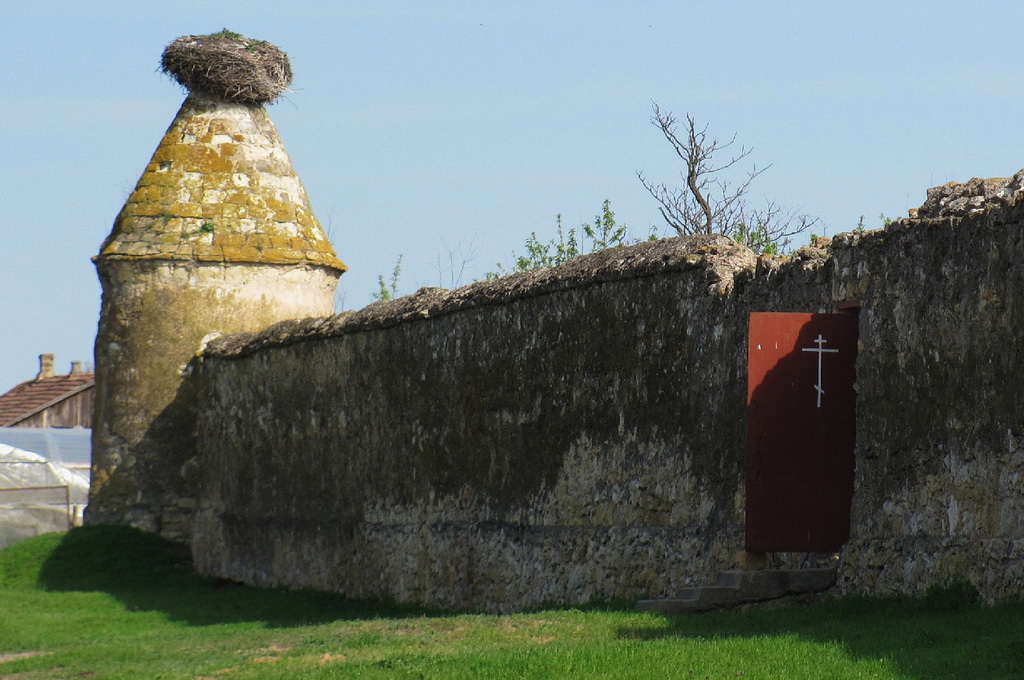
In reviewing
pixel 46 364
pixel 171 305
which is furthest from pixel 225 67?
pixel 46 364

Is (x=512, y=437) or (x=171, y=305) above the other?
(x=171, y=305)

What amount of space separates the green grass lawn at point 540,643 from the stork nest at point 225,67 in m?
7.64

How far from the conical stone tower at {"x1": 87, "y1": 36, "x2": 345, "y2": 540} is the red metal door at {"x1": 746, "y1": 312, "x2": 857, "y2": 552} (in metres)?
10.7

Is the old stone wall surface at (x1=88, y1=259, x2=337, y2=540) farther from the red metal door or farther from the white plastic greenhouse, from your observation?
the red metal door

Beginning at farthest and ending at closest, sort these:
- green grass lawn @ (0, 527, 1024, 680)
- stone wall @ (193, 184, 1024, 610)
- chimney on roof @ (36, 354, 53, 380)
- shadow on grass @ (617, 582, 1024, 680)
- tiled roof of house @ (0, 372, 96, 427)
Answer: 1. chimney on roof @ (36, 354, 53, 380)
2. tiled roof of house @ (0, 372, 96, 427)
3. stone wall @ (193, 184, 1024, 610)
4. green grass lawn @ (0, 527, 1024, 680)
5. shadow on grass @ (617, 582, 1024, 680)

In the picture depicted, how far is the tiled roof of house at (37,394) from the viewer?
4378cm


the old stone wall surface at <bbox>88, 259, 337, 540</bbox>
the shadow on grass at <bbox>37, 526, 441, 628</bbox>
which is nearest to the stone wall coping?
the old stone wall surface at <bbox>88, 259, 337, 540</bbox>

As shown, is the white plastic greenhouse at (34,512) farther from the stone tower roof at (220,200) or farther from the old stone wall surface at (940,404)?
the old stone wall surface at (940,404)

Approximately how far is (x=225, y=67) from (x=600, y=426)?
10.0 metres

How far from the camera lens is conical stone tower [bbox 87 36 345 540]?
17922 mm

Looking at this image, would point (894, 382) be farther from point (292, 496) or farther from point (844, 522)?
point (292, 496)

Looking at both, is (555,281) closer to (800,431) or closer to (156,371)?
(800,431)

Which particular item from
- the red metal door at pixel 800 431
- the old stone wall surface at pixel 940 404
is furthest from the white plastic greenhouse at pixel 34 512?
the old stone wall surface at pixel 940 404

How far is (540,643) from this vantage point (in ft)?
25.8
